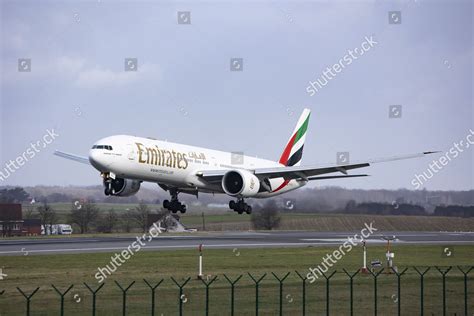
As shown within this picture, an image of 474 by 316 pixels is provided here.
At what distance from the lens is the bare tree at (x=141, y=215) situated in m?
82.4

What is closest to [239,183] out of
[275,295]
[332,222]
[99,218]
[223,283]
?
[332,222]

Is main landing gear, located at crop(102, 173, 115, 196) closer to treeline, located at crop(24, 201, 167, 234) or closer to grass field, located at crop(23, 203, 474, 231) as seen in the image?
grass field, located at crop(23, 203, 474, 231)

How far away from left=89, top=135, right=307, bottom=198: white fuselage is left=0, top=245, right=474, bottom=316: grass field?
9.07 m

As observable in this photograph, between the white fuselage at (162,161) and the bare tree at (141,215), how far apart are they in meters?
20.8

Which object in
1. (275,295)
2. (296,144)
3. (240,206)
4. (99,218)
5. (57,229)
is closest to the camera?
(275,295)

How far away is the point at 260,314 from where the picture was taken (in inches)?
880

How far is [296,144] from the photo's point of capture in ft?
240

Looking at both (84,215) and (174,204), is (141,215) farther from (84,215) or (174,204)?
(174,204)

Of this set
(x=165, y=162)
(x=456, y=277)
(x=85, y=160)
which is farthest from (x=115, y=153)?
(x=456, y=277)

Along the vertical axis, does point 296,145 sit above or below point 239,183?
above

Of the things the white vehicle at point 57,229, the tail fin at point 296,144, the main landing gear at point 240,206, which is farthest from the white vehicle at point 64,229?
the main landing gear at point 240,206

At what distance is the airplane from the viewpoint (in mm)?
51594

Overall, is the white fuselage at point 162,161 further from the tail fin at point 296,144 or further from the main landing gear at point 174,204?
the tail fin at point 296,144

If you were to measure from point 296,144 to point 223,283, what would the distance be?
43.8m
